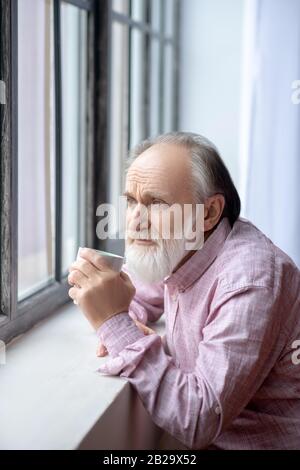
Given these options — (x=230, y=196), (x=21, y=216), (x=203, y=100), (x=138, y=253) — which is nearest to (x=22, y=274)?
(x=21, y=216)

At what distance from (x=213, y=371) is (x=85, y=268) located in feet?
1.09

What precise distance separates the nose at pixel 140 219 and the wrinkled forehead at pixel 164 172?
0.13 ft

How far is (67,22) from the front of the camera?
1.71m

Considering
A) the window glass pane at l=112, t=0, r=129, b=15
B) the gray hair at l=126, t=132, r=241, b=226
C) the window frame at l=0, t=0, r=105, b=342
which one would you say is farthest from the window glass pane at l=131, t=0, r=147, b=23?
the gray hair at l=126, t=132, r=241, b=226

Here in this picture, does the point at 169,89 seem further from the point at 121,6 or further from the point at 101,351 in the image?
the point at 101,351

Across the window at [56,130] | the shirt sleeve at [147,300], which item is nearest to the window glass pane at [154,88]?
the window at [56,130]

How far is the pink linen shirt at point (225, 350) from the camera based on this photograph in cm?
104

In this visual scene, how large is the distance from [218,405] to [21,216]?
69 cm

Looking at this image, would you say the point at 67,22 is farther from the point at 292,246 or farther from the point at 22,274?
the point at 292,246

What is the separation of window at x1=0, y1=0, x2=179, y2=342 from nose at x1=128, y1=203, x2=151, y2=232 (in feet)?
0.84

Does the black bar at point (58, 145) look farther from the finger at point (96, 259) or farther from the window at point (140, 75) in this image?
the finger at point (96, 259)

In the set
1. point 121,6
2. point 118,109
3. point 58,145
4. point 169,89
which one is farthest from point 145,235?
point 169,89

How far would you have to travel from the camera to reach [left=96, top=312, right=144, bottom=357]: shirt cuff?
1147mm

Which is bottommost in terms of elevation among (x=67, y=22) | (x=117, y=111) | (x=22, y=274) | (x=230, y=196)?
(x=22, y=274)
